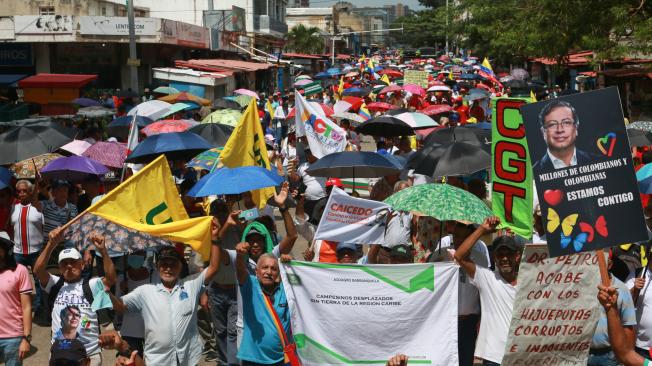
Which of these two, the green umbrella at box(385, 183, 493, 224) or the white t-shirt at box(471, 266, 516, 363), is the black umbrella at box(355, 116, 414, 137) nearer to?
the green umbrella at box(385, 183, 493, 224)

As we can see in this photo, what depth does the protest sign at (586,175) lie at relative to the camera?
4.93 metres

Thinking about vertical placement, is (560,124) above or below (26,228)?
above

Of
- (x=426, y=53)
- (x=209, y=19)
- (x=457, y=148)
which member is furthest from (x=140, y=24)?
(x=426, y=53)

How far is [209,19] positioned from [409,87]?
20.8 meters

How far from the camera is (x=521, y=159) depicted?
6844 millimetres

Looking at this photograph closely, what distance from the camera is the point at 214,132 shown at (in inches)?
514

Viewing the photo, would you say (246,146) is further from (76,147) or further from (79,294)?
(76,147)

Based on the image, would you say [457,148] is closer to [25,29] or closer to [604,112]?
[604,112]

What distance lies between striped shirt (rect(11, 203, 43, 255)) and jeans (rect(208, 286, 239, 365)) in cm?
300

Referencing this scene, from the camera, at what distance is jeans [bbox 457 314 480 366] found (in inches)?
242

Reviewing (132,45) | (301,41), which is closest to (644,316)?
(132,45)

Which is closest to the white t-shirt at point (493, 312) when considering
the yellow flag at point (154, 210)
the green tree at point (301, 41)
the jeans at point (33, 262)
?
the yellow flag at point (154, 210)

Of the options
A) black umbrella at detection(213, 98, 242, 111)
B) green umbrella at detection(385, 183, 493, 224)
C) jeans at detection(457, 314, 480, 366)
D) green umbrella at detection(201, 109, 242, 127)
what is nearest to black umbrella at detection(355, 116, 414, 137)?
green umbrella at detection(201, 109, 242, 127)

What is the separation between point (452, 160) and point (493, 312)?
3.63 metres
